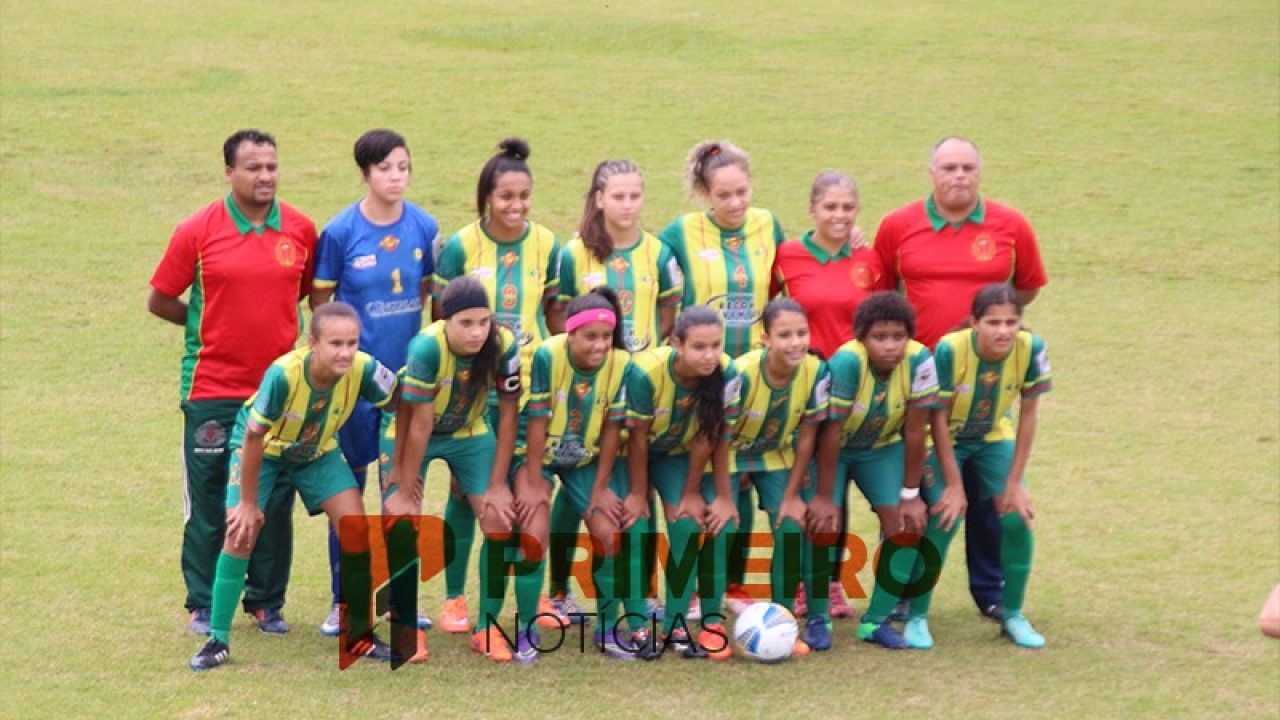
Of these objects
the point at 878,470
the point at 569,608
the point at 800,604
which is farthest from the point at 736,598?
the point at 878,470

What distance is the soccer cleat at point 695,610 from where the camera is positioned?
7320mm

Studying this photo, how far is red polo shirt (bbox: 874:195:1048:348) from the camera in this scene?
723cm

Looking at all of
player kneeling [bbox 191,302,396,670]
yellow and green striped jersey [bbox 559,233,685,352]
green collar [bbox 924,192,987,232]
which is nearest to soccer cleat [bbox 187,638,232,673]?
player kneeling [bbox 191,302,396,670]

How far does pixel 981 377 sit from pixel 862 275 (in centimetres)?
61

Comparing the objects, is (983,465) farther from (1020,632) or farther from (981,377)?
(1020,632)

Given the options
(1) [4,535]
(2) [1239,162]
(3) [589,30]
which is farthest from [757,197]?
(1) [4,535]

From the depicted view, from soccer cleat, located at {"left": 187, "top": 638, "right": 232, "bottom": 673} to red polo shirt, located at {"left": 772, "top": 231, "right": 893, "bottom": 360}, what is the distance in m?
2.43

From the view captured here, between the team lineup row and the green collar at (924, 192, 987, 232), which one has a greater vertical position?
the green collar at (924, 192, 987, 232)

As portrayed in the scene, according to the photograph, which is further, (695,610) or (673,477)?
(695,610)

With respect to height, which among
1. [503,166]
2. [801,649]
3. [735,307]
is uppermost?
[503,166]

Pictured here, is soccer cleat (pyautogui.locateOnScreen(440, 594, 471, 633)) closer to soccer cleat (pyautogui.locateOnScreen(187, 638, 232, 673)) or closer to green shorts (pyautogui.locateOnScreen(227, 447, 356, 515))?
green shorts (pyautogui.locateOnScreen(227, 447, 356, 515))

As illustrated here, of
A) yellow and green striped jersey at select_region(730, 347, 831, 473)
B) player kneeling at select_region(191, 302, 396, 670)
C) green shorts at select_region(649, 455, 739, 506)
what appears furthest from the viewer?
green shorts at select_region(649, 455, 739, 506)

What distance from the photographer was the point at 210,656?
6691 millimetres

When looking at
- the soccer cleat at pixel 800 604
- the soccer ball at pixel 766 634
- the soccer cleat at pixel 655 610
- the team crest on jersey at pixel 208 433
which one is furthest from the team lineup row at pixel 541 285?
the soccer cleat at pixel 800 604
